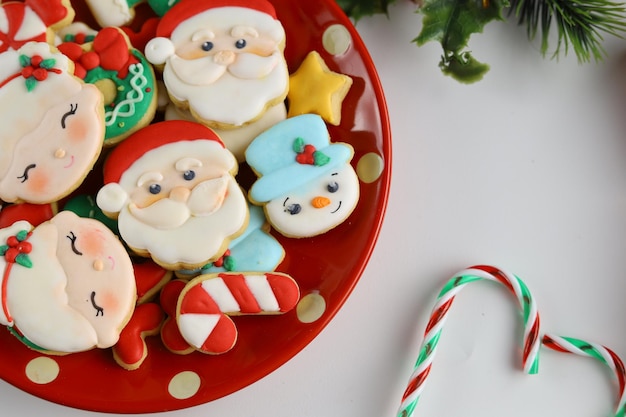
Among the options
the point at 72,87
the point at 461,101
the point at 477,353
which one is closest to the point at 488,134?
the point at 461,101

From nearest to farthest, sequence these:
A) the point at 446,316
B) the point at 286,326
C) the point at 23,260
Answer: the point at 23,260, the point at 286,326, the point at 446,316

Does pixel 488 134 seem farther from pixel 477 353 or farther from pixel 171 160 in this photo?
pixel 171 160

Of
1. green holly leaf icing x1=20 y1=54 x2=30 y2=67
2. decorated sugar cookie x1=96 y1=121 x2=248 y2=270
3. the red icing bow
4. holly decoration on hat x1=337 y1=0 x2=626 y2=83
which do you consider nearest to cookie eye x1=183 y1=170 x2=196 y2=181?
decorated sugar cookie x1=96 y1=121 x2=248 y2=270

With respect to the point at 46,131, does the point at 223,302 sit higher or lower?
lower

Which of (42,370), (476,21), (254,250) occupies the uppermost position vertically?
(476,21)

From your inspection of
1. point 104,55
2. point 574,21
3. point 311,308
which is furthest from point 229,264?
point 574,21

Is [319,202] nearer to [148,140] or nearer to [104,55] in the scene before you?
[148,140]
